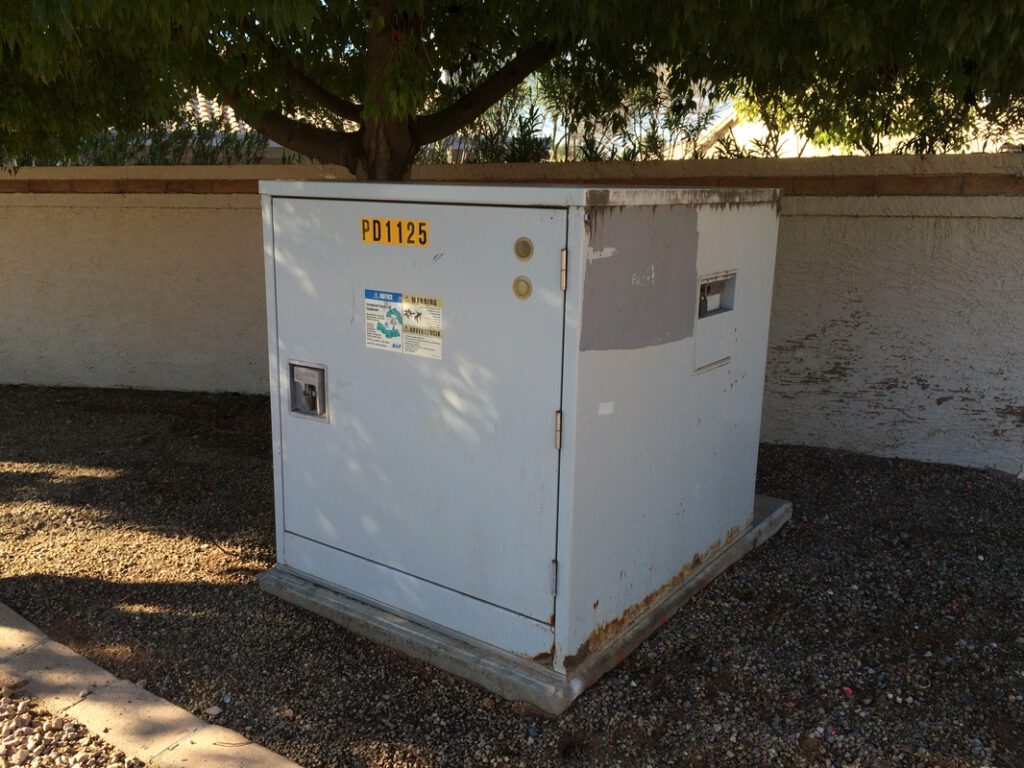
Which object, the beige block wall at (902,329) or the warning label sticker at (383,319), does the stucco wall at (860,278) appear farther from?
the warning label sticker at (383,319)

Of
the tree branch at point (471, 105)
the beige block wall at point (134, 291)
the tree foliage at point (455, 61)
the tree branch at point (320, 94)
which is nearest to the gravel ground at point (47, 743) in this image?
the tree foliage at point (455, 61)

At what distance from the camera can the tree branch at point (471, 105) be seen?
16.8 feet

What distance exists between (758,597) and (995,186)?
8.87ft

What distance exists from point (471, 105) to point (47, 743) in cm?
391

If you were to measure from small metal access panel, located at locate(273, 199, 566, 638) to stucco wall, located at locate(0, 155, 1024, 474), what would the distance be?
294 cm

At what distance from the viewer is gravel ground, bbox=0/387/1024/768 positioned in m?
2.73

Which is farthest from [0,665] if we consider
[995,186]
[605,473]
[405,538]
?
[995,186]

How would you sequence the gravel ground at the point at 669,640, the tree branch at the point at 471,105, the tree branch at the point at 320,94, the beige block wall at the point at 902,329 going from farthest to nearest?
the tree branch at the point at 471,105 < the tree branch at the point at 320,94 < the beige block wall at the point at 902,329 < the gravel ground at the point at 669,640

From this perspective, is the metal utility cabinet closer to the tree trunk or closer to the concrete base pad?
the concrete base pad

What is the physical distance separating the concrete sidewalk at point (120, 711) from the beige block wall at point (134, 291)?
382 cm

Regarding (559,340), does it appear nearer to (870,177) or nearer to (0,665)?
(0,665)

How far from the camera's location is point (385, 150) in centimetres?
494

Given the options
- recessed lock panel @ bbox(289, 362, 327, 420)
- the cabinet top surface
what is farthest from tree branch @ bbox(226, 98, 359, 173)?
recessed lock panel @ bbox(289, 362, 327, 420)

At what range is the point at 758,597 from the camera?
3.56m
